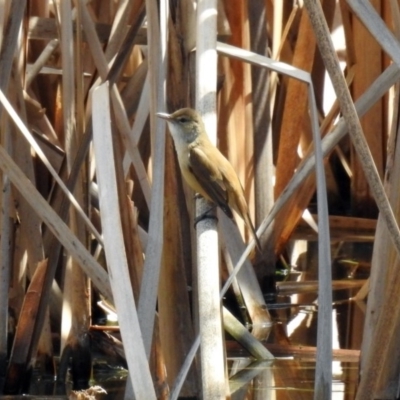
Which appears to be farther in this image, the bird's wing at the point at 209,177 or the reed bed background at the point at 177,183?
the bird's wing at the point at 209,177

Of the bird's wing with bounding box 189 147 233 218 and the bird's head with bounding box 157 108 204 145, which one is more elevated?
the bird's head with bounding box 157 108 204 145

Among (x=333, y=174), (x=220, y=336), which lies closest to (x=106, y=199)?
(x=220, y=336)

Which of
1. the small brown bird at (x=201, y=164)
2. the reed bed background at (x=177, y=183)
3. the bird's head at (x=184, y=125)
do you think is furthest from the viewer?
the small brown bird at (x=201, y=164)

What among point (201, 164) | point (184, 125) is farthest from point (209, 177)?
point (184, 125)

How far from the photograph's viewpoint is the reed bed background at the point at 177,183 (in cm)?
224

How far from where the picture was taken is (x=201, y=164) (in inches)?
126

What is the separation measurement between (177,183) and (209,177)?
0.30 m

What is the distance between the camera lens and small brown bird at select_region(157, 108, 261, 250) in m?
3.05

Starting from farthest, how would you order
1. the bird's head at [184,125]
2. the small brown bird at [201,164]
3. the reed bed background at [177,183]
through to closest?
the small brown bird at [201,164] → the bird's head at [184,125] → the reed bed background at [177,183]

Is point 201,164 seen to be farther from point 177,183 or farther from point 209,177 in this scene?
point 177,183

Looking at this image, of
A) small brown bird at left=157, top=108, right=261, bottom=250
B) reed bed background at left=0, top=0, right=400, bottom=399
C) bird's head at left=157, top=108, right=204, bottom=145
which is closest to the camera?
reed bed background at left=0, top=0, right=400, bottom=399

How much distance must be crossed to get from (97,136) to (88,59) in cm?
210

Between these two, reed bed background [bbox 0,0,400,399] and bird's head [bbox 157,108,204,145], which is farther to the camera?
bird's head [bbox 157,108,204,145]

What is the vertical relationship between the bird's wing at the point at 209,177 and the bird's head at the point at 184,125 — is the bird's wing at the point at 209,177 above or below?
below
